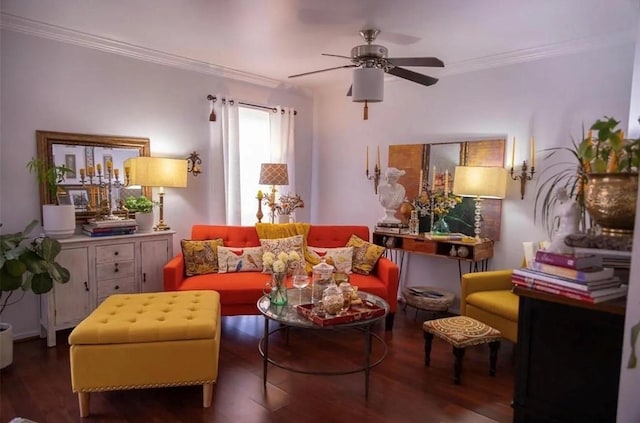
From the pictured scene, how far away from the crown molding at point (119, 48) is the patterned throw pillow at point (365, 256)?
2402mm

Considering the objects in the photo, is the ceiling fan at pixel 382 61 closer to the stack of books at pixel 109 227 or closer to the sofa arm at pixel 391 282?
the sofa arm at pixel 391 282

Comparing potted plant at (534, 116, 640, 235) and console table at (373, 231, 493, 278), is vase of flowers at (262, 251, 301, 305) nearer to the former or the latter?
console table at (373, 231, 493, 278)

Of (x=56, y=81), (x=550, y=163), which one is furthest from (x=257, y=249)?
(x=550, y=163)

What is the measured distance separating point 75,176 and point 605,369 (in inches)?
155

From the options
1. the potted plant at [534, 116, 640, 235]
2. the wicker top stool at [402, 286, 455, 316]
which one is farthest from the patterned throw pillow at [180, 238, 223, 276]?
the potted plant at [534, 116, 640, 235]

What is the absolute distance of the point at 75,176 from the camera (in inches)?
140

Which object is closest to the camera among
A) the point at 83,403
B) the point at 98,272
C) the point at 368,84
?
the point at 83,403

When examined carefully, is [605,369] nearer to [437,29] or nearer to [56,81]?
[437,29]

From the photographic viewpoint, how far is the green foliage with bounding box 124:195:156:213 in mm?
3705

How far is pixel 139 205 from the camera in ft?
12.2

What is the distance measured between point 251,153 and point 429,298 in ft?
8.83

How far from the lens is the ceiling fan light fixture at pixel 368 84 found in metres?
A: 2.88

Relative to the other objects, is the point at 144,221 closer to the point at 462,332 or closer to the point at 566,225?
the point at 462,332

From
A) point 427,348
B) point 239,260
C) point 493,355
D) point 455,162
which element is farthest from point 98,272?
point 455,162
